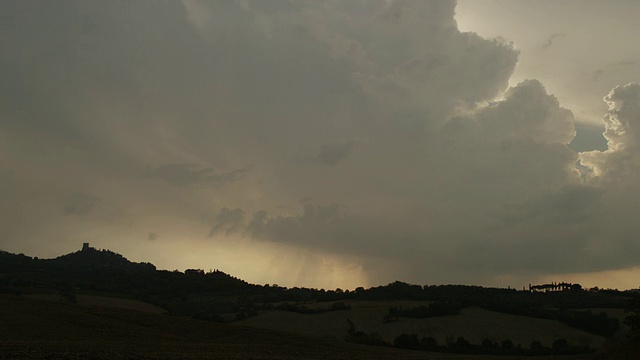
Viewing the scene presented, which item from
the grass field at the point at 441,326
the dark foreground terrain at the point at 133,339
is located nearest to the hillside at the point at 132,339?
the dark foreground terrain at the point at 133,339

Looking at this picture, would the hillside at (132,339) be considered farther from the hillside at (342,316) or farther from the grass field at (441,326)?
the grass field at (441,326)

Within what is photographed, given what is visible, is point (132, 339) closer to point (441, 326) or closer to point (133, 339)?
point (133, 339)

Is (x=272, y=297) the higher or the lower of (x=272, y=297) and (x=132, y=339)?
the higher

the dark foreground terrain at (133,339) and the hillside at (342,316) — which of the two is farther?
the hillside at (342,316)

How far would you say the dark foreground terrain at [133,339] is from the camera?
181ft

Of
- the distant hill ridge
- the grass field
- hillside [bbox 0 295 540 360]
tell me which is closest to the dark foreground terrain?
hillside [bbox 0 295 540 360]

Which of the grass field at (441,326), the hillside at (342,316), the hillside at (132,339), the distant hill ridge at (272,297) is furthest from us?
the distant hill ridge at (272,297)

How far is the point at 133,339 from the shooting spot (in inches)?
2881

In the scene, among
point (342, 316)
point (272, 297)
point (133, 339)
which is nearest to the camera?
point (133, 339)

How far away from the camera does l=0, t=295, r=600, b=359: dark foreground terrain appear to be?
5519cm

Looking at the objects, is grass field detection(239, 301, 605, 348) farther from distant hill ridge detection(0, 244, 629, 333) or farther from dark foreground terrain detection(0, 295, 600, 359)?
dark foreground terrain detection(0, 295, 600, 359)

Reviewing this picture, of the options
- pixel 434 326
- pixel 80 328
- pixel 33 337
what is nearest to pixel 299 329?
pixel 434 326

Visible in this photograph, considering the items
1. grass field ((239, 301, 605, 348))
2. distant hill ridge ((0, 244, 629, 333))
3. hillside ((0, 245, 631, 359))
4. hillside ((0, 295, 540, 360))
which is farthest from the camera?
distant hill ridge ((0, 244, 629, 333))

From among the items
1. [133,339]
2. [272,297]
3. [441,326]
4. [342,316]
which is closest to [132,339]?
[133,339]
